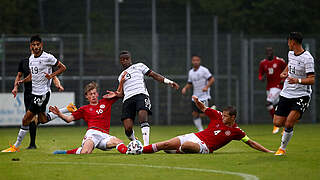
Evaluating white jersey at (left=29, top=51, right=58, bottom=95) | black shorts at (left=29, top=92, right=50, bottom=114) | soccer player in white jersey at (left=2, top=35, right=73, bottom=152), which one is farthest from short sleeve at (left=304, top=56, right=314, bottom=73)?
black shorts at (left=29, top=92, right=50, bottom=114)

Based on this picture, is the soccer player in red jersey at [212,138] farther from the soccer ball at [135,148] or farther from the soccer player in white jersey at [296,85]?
the soccer player in white jersey at [296,85]

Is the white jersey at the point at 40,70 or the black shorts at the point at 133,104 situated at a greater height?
the white jersey at the point at 40,70

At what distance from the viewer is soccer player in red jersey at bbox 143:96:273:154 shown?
39.8 ft

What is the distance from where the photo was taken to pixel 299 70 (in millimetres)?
12195

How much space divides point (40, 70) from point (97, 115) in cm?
184

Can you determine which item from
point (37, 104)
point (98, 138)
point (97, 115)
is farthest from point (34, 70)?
point (98, 138)

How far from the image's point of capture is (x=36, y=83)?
46.8 feet

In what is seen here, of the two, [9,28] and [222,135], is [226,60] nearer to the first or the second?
[9,28]

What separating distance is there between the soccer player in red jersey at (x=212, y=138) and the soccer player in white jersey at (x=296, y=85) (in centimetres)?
59

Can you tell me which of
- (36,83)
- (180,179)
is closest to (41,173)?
(180,179)

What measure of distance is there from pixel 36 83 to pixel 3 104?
11082 mm

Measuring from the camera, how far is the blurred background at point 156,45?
2589cm

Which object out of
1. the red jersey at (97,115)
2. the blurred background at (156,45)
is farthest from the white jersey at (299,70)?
the blurred background at (156,45)

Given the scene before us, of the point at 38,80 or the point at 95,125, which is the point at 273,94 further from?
the point at 95,125
